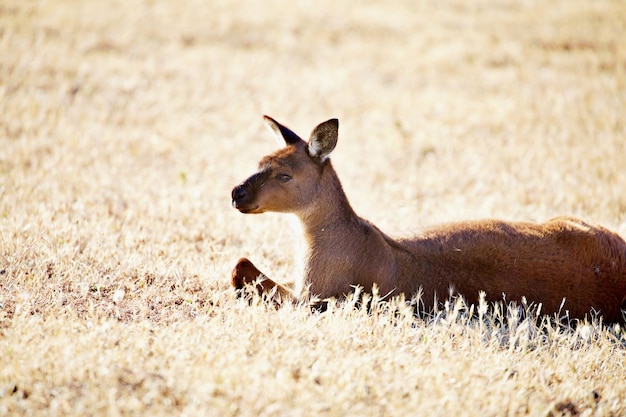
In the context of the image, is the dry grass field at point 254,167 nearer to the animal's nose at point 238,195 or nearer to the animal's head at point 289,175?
the animal's head at point 289,175

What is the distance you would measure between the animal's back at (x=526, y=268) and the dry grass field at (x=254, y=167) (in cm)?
25

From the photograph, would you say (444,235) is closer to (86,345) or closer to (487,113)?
(86,345)

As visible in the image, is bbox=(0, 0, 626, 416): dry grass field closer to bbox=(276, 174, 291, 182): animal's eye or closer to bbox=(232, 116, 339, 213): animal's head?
bbox=(232, 116, 339, 213): animal's head

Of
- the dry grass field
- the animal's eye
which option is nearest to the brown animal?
the animal's eye

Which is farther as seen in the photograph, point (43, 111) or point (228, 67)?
point (228, 67)

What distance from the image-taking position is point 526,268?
6.20 metres

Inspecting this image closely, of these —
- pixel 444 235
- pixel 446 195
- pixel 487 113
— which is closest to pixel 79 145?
pixel 446 195

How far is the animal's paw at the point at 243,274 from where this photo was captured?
6152 millimetres

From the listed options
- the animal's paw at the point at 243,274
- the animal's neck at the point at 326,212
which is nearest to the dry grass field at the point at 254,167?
the animal's paw at the point at 243,274

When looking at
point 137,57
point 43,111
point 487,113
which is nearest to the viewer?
point 43,111

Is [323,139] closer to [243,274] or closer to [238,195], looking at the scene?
[238,195]

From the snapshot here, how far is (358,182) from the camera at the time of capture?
10961 mm

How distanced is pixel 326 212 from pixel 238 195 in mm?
811

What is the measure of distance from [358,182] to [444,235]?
4.48m
